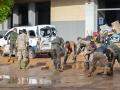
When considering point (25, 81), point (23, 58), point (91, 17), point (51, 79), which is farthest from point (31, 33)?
point (25, 81)

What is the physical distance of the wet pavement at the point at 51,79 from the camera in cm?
1540

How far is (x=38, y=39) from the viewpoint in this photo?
25.7 m

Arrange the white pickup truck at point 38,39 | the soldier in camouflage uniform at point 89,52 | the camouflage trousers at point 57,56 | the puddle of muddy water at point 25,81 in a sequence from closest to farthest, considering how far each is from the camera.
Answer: the puddle of muddy water at point 25,81
the soldier in camouflage uniform at point 89,52
the camouflage trousers at point 57,56
the white pickup truck at point 38,39

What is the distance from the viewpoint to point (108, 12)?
1088 inches

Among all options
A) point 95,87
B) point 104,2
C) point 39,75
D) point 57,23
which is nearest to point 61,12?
point 57,23

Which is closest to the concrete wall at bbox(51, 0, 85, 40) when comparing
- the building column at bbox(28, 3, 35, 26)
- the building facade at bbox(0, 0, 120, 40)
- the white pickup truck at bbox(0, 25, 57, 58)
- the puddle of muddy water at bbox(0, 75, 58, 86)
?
the building facade at bbox(0, 0, 120, 40)

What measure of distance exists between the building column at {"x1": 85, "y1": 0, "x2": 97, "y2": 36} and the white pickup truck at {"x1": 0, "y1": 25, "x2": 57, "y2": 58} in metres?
2.44

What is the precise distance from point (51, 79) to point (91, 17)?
35.3 feet

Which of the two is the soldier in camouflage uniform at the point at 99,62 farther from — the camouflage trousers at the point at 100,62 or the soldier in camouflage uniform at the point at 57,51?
the soldier in camouflage uniform at the point at 57,51

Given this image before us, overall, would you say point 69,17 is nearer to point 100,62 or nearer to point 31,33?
point 31,33

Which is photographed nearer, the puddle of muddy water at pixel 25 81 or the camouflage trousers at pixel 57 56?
the puddle of muddy water at pixel 25 81

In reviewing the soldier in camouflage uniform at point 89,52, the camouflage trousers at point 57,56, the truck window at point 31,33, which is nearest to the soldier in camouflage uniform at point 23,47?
the camouflage trousers at point 57,56

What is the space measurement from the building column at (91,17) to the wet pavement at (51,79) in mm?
5862

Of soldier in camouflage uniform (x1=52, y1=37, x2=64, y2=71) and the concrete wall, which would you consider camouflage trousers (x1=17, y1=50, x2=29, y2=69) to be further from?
the concrete wall
